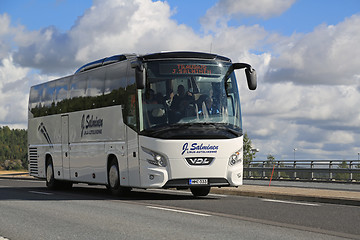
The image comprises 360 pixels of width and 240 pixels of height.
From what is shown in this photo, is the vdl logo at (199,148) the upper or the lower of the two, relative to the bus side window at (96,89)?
lower

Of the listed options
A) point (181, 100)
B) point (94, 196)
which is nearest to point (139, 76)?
point (181, 100)

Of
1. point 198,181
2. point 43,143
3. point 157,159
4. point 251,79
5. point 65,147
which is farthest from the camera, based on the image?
point 43,143

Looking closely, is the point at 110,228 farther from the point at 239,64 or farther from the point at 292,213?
the point at 239,64

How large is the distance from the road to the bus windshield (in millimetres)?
1784

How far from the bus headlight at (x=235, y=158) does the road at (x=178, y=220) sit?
3.83ft

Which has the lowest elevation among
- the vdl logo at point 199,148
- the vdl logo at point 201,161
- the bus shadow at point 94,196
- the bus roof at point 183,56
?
the bus shadow at point 94,196

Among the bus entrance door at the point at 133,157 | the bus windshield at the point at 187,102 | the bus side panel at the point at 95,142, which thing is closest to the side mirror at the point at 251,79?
the bus windshield at the point at 187,102

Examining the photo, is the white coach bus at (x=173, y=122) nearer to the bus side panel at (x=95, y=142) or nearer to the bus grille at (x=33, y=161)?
the bus side panel at (x=95, y=142)

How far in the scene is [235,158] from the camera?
16516mm

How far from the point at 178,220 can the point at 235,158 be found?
5.52 m

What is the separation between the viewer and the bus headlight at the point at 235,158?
53.9 ft

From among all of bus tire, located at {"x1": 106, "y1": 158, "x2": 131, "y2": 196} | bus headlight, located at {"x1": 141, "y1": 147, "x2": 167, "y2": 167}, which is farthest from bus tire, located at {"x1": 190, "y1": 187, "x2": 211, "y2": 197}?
bus headlight, located at {"x1": 141, "y1": 147, "x2": 167, "y2": 167}

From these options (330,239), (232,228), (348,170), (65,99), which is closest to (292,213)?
(232,228)

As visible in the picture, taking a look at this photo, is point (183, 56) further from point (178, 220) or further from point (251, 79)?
point (178, 220)
